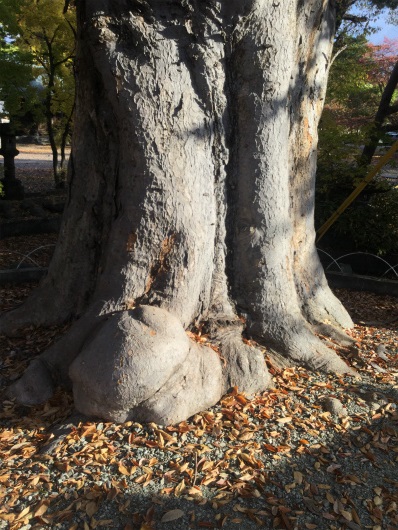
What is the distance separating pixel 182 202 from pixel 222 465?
65.6 inches

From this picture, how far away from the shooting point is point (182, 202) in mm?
3424

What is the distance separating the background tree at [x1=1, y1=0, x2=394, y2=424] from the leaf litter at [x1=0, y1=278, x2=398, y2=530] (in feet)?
0.54

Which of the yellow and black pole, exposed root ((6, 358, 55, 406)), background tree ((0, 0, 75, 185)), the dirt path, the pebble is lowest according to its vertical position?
exposed root ((6, 358, 55, 406))

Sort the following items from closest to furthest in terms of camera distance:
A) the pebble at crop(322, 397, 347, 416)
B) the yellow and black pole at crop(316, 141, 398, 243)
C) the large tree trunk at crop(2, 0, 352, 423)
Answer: the large tree trunk at crop(2, 0, 352, 423), the pebble at crop(322, 397, 347, 416), the yellow and black pole at crop(316, 141, 398, 243)

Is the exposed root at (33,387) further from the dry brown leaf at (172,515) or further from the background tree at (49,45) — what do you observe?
the background tree at (49,45)

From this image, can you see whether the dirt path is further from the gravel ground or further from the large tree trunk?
the gravel ground

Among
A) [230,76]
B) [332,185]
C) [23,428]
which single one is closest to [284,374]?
[23,428]

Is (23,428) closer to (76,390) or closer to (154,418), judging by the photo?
(76,390)

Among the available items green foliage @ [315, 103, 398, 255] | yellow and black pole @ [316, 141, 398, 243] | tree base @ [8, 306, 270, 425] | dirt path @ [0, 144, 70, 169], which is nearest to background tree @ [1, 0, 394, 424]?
tree base @ [8, 306, 270, 425]

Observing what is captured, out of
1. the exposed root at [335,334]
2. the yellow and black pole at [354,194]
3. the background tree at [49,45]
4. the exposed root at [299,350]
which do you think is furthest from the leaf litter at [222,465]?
the background tree at [49,45]

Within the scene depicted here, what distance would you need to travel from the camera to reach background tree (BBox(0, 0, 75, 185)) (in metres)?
9.63

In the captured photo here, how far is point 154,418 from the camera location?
3.10 metres

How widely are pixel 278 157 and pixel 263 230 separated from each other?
1.79 feet

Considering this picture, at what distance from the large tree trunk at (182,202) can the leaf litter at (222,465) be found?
155mm
